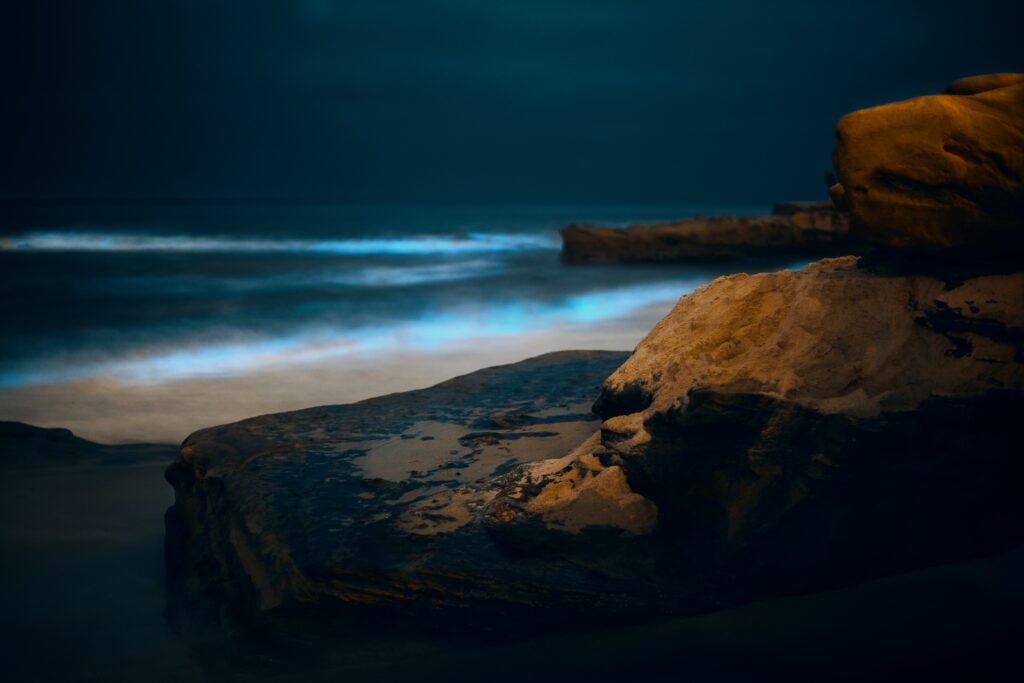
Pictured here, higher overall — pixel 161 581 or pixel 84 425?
pixel 84 425

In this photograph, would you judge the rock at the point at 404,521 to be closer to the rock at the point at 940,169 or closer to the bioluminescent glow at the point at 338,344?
the rock at the point at 940,169

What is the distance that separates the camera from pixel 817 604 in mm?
2941

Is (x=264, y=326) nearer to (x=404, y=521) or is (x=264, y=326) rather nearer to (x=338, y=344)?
(x=338, y=344)

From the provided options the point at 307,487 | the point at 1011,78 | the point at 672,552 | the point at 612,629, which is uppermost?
the point at 1011,78

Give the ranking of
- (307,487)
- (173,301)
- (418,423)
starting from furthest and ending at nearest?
(173,301), (418,423), (307,487)

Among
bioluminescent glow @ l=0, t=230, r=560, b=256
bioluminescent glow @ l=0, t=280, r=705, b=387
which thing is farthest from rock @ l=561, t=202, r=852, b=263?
bioluminescent glow @ l=0, t=280, r=705, b=387

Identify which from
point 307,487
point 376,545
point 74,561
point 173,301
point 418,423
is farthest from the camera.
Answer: point 173,301

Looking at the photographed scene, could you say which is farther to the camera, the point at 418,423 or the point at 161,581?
the point at 418,423

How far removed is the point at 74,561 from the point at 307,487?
3.70 ft

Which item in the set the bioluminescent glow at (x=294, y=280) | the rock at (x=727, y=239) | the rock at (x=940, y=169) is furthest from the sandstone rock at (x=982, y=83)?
the rock at (x=727, y=239)

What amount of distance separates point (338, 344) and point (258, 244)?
22218 mm

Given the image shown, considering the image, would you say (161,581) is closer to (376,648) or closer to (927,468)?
(376,648)

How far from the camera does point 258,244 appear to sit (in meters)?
30.5

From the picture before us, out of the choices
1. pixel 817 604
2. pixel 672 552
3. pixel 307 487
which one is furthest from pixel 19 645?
pixel 817 604
